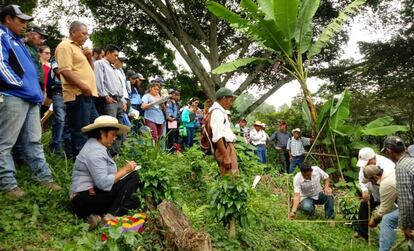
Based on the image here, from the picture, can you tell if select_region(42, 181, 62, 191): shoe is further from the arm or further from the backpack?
the arm

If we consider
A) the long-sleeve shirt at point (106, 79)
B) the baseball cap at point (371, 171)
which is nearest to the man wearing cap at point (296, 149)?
the baseball cap at point (371, 171)

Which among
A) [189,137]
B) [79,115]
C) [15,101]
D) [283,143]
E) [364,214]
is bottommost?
[364,214]

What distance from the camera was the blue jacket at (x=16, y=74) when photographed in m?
3.71

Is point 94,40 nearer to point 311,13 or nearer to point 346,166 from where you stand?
point 311,13

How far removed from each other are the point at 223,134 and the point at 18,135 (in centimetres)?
222

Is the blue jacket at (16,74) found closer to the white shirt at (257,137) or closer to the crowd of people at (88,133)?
the crowd of people at (88,133)

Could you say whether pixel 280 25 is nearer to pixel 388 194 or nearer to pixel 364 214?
pixel 364 214

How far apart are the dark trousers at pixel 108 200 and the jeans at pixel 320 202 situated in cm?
392

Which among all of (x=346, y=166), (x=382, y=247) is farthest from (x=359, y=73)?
(x=382, y=247)

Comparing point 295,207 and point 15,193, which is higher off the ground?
point 15,193

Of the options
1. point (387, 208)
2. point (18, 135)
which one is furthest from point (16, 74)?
point (387, 208)

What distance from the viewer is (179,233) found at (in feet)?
11.0

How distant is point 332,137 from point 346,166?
0.69 meters

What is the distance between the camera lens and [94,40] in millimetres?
14539
